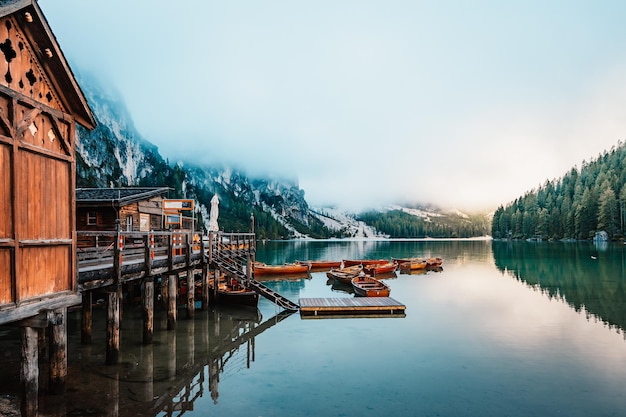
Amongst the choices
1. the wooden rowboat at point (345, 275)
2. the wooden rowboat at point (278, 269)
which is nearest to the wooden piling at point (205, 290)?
the wooden rowboat at point (345, 275)

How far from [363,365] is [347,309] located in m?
9.33

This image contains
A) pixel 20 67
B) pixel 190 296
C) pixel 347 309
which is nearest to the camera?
pixel 20 67

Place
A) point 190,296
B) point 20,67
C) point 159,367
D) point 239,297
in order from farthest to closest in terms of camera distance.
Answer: point 239,297
point 190,296
point 159,367
point 20,67

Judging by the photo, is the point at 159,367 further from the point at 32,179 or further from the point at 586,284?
the point at 586,284

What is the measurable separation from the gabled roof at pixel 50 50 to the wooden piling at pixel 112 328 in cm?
699

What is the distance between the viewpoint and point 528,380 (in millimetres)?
16203

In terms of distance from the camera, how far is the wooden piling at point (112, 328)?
1591 centimetres

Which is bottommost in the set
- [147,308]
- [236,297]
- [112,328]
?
[236,297]

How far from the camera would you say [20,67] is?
33.2 ft

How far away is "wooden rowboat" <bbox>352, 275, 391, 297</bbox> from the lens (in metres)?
32.6

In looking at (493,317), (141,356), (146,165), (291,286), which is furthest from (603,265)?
(146,165)

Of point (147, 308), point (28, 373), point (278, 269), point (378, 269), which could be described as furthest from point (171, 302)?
point (378, 269)

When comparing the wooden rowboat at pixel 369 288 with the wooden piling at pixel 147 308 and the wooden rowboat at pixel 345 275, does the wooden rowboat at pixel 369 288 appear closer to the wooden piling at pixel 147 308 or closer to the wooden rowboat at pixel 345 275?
the wooden rowboat at pixel 345 275

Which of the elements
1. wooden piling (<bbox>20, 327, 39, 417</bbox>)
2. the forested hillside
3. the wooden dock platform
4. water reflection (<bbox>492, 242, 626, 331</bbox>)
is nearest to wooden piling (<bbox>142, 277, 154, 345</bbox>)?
wooden piling (<bbox>20, 327, 39, 417</bbox>)
